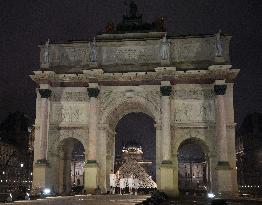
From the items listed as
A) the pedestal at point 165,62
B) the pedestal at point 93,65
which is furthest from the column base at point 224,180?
the pedestal at point 93,65

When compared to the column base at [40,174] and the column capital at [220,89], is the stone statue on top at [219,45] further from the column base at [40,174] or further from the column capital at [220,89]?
the column base at [40,174]

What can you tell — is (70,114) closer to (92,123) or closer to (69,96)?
(69,96)

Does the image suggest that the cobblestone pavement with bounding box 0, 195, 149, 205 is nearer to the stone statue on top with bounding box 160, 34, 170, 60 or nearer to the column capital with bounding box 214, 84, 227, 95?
the column capital with bounding box 214, 84, 227, 95

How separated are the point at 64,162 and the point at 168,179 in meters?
9.48

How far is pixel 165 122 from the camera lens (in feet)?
107

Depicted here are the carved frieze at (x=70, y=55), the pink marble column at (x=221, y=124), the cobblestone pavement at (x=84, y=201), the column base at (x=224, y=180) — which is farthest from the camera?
the carved frieze at (x=70, y=55)

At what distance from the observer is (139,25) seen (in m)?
37.5

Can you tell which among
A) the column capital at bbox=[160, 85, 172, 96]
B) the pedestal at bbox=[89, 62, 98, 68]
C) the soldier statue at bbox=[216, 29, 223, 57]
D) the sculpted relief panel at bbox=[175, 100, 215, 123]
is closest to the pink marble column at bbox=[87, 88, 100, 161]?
the pedestal at bbox=[89, 62, 98, 68]

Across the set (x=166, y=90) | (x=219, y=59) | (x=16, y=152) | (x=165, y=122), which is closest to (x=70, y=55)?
(x=166, y=90)

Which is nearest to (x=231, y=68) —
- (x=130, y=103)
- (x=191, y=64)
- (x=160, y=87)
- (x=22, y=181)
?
(x=191, y=64)

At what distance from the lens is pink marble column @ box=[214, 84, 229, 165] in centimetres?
3162

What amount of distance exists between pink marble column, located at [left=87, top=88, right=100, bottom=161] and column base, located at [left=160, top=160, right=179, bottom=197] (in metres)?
5.32

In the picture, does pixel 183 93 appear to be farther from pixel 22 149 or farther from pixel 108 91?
pixel 22 149

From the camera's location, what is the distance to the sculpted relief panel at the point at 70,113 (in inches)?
1342
